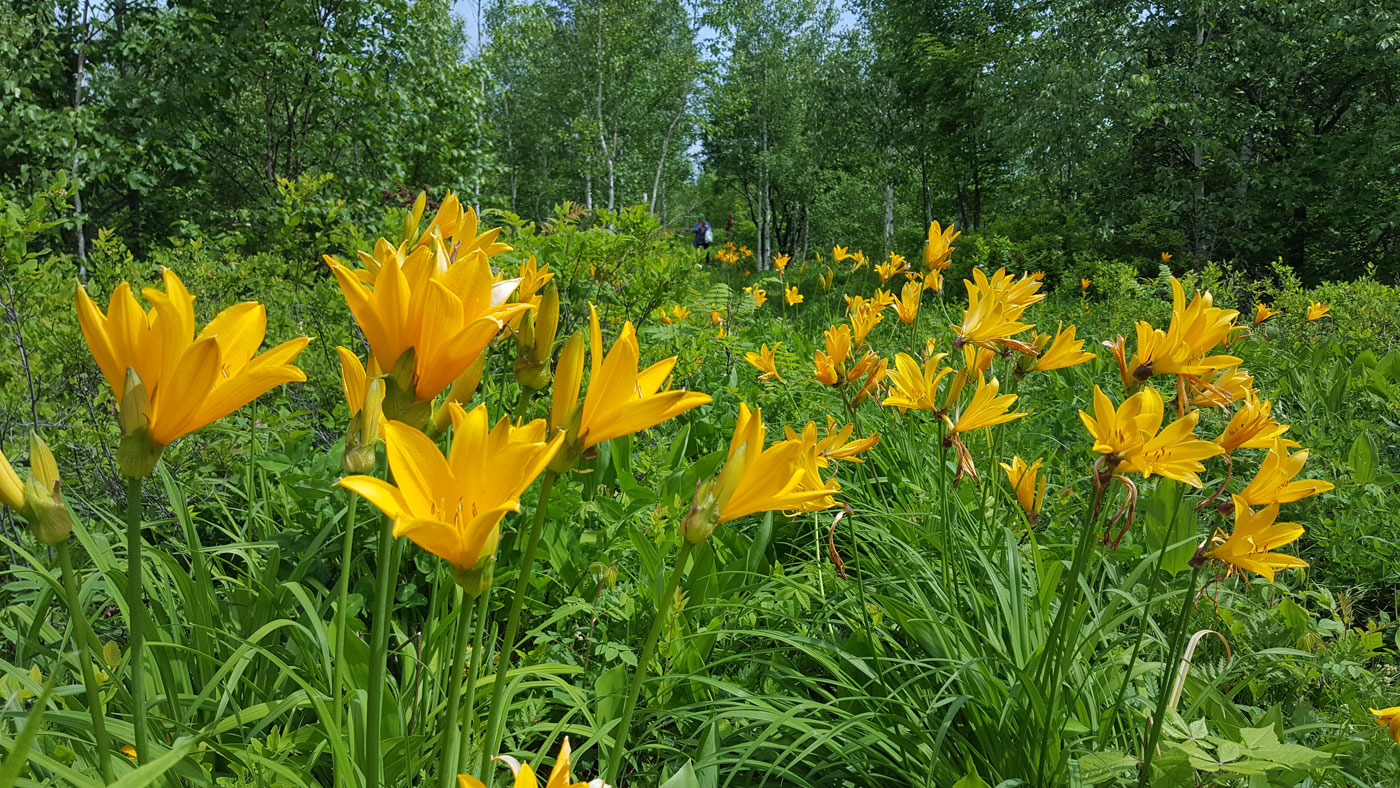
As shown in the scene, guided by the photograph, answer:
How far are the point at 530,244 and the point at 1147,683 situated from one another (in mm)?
2673

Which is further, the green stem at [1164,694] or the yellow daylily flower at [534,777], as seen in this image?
the green stem at [1164,694]

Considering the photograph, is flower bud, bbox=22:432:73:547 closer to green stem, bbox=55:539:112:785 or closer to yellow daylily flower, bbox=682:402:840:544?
green stem, bbox=55:539:112:785

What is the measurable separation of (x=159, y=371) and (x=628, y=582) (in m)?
1.44

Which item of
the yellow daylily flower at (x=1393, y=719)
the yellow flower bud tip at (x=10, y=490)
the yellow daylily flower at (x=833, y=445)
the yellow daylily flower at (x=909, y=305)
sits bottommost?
the yellow daylily flower at (x=1393, y=719)

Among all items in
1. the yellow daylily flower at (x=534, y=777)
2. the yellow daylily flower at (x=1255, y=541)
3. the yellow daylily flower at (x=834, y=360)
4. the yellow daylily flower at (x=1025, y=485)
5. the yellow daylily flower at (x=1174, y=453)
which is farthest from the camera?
the yellow daylily flower at (x=834, y=360)

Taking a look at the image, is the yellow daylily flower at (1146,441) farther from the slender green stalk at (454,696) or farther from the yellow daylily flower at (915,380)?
the slender green stalk at (454,696)

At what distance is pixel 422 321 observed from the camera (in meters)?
0.64

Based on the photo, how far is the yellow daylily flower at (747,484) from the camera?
28.4 inches

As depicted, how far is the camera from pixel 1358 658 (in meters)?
1.74

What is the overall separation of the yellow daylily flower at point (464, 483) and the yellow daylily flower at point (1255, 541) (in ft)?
4.04

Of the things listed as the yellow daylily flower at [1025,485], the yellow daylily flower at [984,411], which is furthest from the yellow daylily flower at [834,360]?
the yellow daylily flower at [1025,485]

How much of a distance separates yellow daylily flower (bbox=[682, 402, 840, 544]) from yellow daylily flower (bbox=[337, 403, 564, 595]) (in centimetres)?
19

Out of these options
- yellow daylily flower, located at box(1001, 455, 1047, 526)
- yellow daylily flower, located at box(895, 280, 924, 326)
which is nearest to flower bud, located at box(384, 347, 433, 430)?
yellow daylily flower, located at box(1001, 455, 1047, 526)

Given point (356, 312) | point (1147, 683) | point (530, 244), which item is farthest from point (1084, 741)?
point (530, 244)
